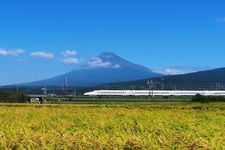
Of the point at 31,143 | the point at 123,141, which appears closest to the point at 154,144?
the point at 123,141

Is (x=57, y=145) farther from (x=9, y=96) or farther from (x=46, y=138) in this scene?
(x=9, y=96)

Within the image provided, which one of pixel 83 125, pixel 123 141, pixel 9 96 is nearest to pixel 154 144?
pixel 123 141

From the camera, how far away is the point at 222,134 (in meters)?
8.17

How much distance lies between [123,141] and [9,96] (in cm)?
13025

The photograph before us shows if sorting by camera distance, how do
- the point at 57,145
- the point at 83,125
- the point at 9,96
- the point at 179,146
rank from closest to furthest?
the point at 179,146 → the point at 57,145 → the point at 83,125 → the point at 9,96

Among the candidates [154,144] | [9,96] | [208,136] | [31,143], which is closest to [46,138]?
[31,143]

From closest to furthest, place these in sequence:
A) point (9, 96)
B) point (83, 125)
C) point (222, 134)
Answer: point (222, 134)
point (83, 125)
point (9, 96)

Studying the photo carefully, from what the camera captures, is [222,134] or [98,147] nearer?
[98,147]

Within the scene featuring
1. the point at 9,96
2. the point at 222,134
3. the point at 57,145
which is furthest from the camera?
the point at 9,96

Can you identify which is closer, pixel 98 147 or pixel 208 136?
pixel 98 147

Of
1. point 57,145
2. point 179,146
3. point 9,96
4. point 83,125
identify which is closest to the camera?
point 179,146

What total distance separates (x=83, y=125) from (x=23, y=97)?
12652 cm

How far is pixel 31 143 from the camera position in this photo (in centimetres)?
784

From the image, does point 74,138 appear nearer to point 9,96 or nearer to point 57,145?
point 57,145
